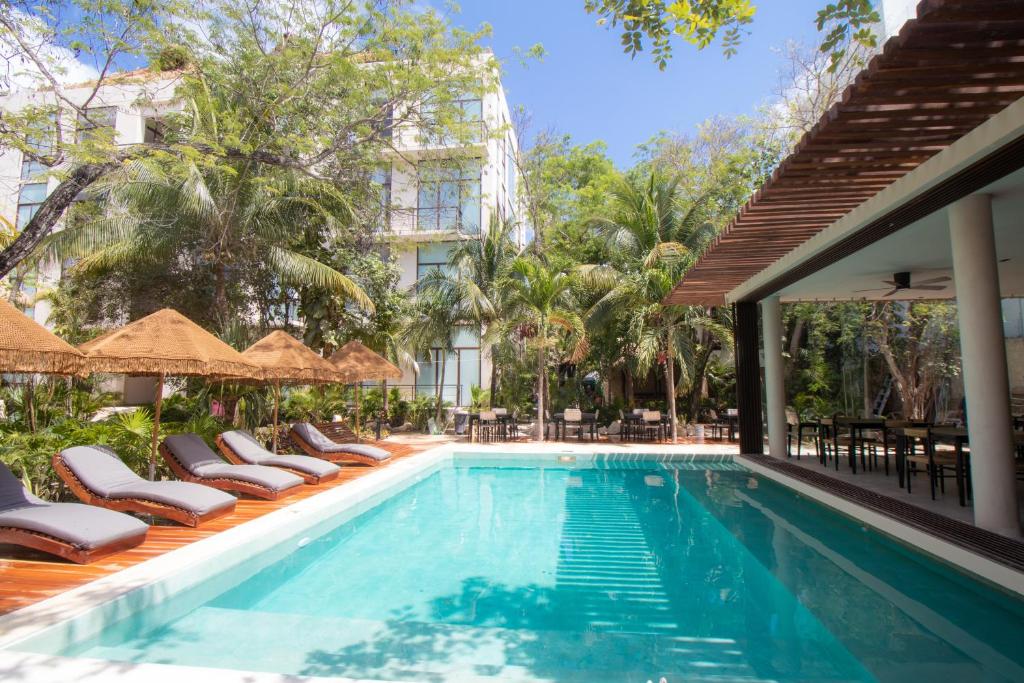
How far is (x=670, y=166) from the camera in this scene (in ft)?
69.8

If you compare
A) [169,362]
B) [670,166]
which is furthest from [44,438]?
[670,166]

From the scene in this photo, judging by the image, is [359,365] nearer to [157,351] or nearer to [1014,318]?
[157,351]

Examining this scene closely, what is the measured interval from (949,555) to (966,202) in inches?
121

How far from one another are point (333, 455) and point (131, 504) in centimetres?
439

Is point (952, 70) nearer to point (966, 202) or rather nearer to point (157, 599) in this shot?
point (966, 202)

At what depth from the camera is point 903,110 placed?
361 cm

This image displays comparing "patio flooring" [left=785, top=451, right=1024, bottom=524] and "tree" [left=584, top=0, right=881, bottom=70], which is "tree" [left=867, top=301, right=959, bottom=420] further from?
"tree" [left=584, top=0, right=881, bottom=70]

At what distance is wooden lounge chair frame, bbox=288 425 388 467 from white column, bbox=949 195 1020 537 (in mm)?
8366

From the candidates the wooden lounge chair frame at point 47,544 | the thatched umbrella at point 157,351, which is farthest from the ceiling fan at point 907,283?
Answer: the wooden lounge chair frame at point 47,544

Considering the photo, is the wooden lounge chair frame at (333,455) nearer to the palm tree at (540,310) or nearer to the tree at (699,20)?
the palm tree at (540,310)

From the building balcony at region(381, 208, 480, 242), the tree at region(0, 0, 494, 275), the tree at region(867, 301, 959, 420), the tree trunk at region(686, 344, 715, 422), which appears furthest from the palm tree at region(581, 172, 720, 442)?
the tree at region(0, 0, 494, 275)

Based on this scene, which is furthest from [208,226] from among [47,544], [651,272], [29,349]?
[651,272]

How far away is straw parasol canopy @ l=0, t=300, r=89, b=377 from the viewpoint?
505cm

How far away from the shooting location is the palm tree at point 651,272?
43.2 feet
